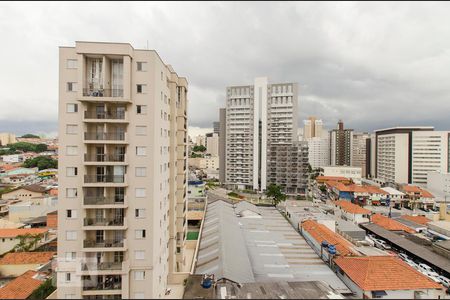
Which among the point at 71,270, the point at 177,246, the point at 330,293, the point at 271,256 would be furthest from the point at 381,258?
the point at 71,270

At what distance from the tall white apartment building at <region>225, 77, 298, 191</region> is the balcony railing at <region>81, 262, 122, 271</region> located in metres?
55.0

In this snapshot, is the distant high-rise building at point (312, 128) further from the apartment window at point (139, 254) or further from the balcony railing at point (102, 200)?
the balcony railing at point (102, 200)

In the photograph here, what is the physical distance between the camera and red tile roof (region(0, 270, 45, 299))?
1969 cm

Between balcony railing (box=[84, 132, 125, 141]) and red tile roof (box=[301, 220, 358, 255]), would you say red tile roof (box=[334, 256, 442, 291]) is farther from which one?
balcony railing (box=[84, 132, 125, 141])

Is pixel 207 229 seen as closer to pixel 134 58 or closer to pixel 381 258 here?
pixel 381 258

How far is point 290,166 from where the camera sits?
64750 millimetres

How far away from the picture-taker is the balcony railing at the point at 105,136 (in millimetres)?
14398

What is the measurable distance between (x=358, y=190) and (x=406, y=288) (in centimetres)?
4558

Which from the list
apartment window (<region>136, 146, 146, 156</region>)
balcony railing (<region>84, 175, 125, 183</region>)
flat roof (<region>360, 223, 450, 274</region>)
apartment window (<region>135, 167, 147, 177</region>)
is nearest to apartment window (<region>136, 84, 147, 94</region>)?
apartment window (<region>136, 146, 146, 156</region>)

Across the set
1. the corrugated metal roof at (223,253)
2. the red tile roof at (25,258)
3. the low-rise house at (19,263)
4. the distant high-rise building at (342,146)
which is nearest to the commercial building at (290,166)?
the corrugated metal roof at (223,253)

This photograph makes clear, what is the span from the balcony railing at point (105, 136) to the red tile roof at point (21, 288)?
15.0 metres

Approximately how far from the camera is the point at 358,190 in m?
59.7

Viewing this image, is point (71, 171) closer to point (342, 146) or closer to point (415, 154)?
point (415, 154)

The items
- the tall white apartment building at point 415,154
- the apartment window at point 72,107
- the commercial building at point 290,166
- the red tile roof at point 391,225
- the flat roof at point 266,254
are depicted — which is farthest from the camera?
the tall white apartment building at point 415,154
